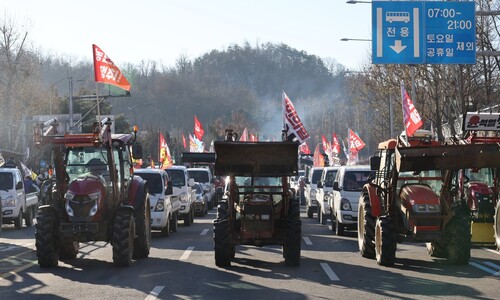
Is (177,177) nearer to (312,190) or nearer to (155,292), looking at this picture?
(312,190)

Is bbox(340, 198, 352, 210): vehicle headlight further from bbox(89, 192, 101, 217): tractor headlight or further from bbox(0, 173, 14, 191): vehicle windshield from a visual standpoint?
bbox(0, 173, 14, 191): vehicle windshield

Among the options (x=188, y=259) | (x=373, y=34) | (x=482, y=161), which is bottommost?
(x=188, y=259)

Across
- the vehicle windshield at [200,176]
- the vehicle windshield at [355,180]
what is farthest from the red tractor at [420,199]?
the vehicle windshield at [200,176]

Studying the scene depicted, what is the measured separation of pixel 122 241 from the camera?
17609 millimetres

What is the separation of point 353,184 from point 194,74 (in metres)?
132

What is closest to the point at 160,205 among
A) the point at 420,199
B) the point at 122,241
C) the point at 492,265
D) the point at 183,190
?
the point at 183,190

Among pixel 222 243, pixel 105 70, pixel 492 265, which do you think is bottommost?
pixel 492 265

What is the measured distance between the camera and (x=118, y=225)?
58.1ft

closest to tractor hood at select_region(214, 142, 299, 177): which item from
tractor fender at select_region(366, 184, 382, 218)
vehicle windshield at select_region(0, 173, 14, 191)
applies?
tractor fender at select_region(366, 184, 382, 218)

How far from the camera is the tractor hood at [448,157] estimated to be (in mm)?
16344

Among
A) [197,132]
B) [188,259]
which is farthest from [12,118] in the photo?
[188,259]

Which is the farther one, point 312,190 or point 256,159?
point 312,190

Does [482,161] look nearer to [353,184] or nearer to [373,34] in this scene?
[353,184]

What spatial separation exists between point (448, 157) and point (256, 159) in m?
3.85
